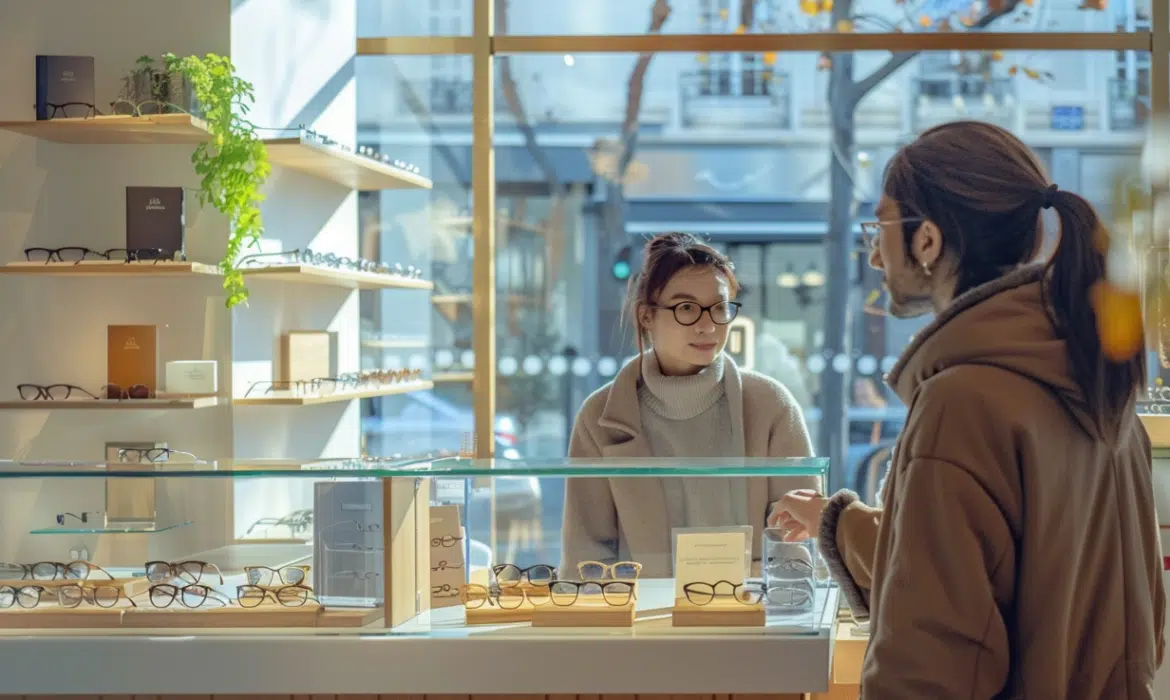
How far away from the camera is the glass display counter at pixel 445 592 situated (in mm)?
2166

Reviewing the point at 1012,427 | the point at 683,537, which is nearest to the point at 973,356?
the point at 1012,427

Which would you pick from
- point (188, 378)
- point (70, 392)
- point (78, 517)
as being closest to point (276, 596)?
point (78, 517)

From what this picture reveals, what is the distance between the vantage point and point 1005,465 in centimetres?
163

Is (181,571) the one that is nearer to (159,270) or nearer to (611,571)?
(611,571)

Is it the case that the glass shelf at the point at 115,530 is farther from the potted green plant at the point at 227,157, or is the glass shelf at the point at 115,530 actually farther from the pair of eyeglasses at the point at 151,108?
the pair of eyeglasses at the point at 151,108

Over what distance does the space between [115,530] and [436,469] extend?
2.91ft

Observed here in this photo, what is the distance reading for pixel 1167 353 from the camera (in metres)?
4.71

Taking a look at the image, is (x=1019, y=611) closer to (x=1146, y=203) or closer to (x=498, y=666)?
(x=498, y=666)

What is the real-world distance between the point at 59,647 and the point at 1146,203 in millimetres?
4827

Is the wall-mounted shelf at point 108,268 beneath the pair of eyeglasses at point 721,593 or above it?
above

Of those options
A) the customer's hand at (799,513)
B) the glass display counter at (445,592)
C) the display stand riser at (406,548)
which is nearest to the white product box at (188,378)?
the glass display counter at (445,592)

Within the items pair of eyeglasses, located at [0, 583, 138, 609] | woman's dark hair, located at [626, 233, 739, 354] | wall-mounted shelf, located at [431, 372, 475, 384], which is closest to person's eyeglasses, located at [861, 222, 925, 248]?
woman's dark hair, located at [626, 233, 739, 354]

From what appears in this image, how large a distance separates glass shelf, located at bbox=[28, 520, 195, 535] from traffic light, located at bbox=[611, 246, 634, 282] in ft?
10.6

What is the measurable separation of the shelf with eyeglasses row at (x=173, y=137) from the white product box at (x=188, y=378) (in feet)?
2.60
